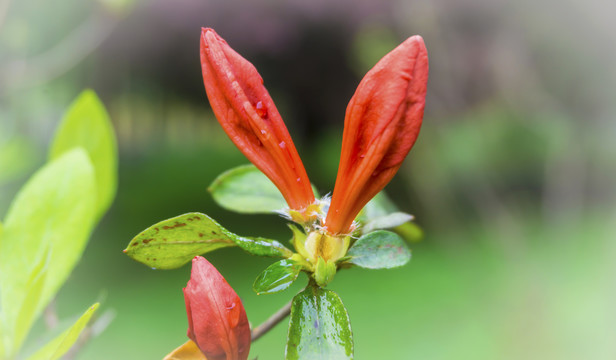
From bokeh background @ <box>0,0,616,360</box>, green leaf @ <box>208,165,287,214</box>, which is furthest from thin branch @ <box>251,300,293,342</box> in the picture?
bokeh background @ <box>0,0,616,360</box>

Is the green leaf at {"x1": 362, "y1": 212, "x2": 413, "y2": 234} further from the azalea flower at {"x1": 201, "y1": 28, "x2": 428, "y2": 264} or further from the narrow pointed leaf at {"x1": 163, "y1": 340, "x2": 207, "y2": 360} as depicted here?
the narrow pointed leaf at {"x1": 163, "y1": 340, "x2": 207, "y2": 360}

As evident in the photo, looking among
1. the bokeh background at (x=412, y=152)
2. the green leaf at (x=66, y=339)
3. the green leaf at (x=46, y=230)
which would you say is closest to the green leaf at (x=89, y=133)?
the green leaf at (x=46, y=230)

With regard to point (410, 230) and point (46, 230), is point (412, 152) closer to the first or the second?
point (410, 230)

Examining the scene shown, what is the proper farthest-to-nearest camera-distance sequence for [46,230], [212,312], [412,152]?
1. [412,152]
2. [46,230]
3. [212,312]

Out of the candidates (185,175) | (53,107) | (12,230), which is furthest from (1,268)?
(185,175)

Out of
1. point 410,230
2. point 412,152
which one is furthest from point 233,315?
point 412,152
